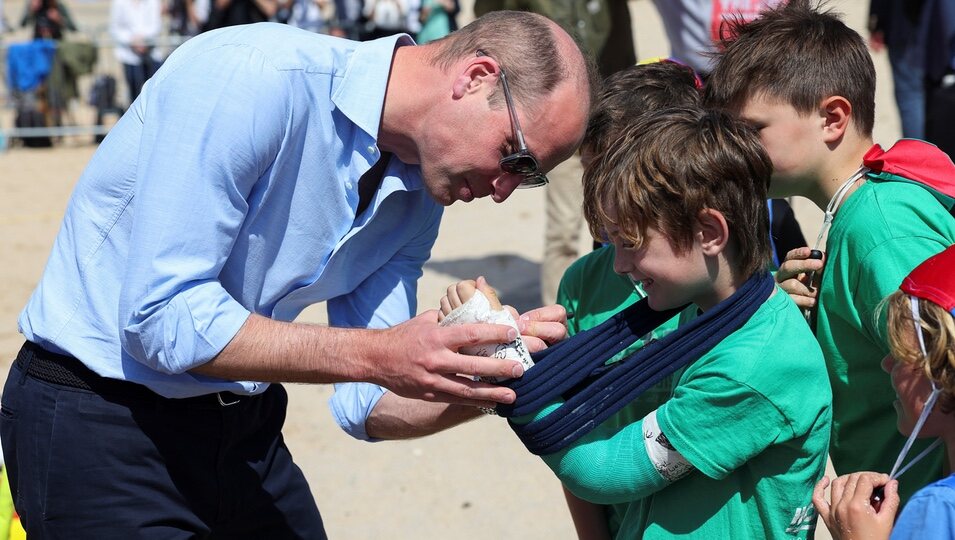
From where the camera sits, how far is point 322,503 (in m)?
4.45

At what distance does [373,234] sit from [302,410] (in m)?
2.83

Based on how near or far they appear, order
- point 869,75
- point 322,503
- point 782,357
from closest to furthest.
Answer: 1. point 782,357
2. point 869,75
3. point 322,503

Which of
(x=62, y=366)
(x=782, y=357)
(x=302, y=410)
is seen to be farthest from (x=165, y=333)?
(x=302, y=410)

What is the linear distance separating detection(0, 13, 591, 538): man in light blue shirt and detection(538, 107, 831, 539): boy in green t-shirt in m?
0.25

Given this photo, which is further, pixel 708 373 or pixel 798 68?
pixel 798 68

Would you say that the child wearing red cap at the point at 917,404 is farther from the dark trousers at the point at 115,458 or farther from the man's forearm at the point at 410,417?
the dark trousers at the point at 115,458

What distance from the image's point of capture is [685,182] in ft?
6.69

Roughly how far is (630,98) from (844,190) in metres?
0.55

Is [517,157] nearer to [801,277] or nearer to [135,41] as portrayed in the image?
[801,277]

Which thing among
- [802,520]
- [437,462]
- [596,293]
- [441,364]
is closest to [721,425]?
[802,520]

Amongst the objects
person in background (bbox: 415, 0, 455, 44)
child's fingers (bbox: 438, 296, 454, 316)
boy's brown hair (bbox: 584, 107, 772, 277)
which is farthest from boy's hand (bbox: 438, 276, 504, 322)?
person in background (bbox: 415, 0, 455, 44)

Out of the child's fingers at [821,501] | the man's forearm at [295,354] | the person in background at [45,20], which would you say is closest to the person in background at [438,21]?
the person in background at [45,20]

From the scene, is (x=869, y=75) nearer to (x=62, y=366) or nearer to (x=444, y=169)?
(x=444, y=169)

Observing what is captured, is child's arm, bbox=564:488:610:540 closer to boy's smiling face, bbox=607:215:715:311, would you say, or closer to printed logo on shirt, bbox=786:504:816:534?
printed logo on shirt, bbox=786:504:816:534
